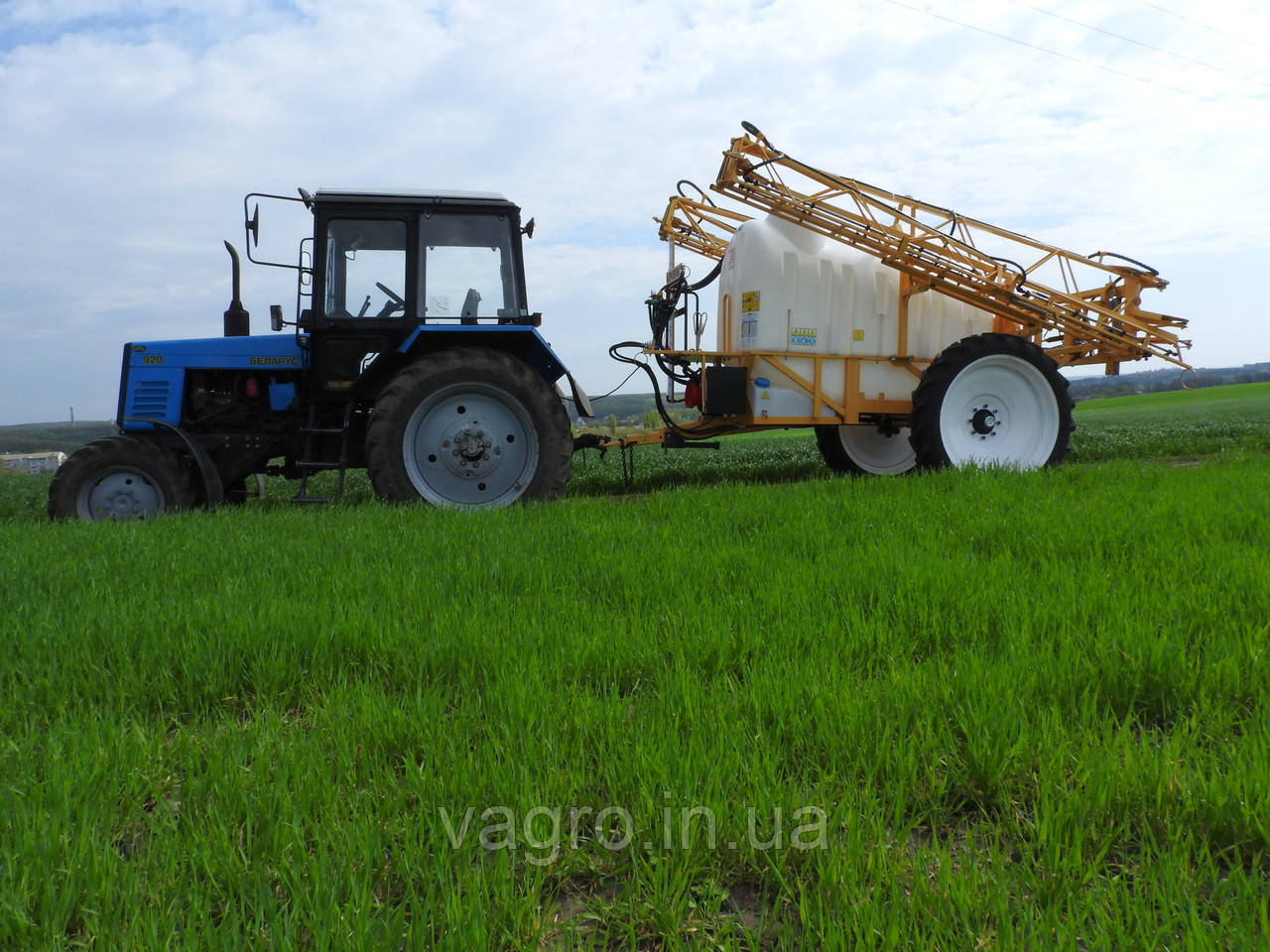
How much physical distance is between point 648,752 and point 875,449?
7591 millimetres

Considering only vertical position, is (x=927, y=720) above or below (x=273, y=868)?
above

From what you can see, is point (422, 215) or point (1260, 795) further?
point (422, 215)

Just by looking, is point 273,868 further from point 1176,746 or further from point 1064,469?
point 1064,469

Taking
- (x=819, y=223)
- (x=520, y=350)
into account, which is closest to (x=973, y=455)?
(x=819, y=223)

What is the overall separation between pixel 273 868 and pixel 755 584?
1.95m

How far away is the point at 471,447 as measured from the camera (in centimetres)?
605

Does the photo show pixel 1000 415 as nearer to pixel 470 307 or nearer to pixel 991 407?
pixel 991 407

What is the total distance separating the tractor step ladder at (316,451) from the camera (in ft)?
19.6

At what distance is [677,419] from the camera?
782 cm

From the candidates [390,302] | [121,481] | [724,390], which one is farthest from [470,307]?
[121,481]

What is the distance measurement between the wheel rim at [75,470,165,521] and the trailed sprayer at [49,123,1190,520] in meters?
0.01

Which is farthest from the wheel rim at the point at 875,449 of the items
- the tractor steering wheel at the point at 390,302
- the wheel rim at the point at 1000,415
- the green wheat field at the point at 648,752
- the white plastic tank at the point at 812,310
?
the green wheat field at the point at 648,752

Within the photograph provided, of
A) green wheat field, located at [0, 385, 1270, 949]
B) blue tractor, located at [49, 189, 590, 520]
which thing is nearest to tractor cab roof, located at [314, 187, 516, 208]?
blue tractor, located at [49, 189, 590, 520]

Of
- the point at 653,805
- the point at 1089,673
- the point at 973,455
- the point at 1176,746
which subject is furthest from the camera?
the point at 973,455
